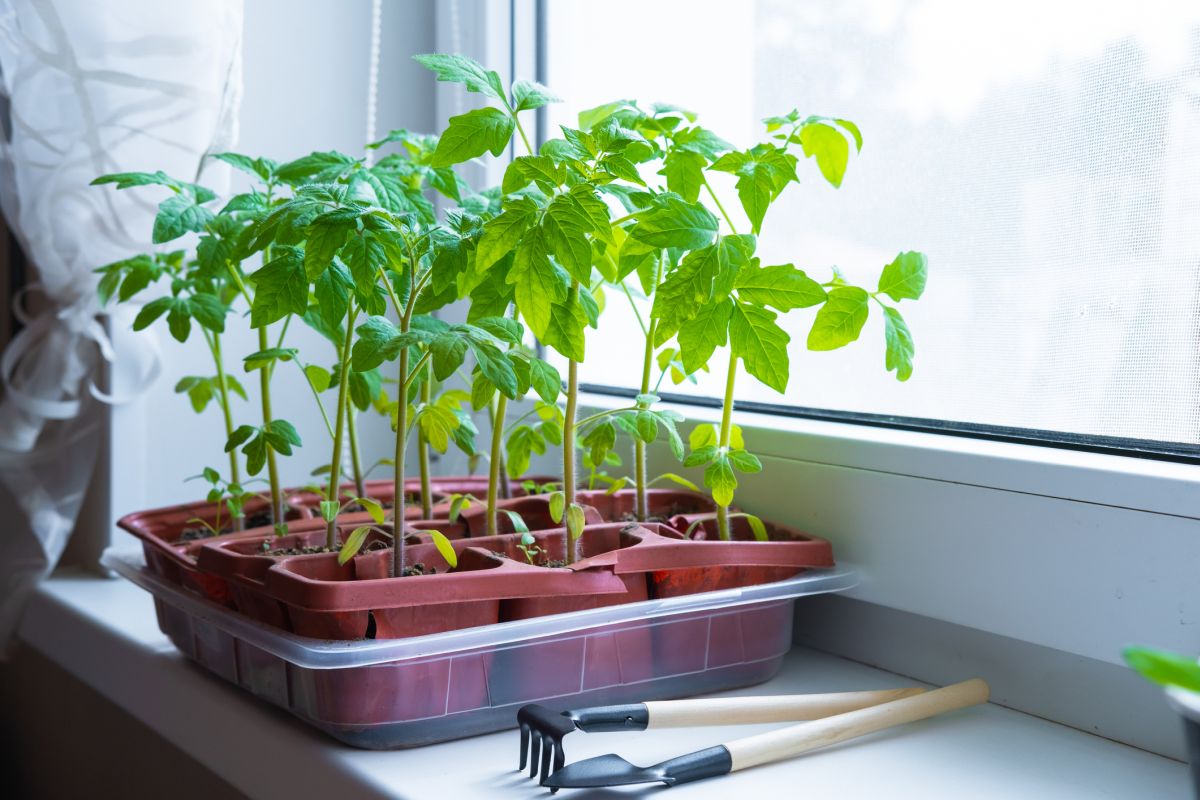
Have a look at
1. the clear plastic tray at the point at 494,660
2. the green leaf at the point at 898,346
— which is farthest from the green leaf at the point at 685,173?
the clear plastic tray at the point at 494,660

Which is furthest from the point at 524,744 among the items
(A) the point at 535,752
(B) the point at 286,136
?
(B) the point at 286,136

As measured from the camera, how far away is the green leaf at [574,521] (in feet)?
2.35

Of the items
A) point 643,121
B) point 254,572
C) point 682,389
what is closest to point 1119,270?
point 643,121

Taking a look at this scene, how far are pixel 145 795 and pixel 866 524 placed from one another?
715 mm

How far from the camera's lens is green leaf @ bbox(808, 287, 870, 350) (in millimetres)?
688

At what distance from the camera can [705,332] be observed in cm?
63

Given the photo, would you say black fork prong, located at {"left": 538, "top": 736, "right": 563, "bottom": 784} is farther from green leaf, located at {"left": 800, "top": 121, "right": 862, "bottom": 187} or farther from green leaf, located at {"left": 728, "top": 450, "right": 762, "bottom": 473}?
green leaf, located at {"left": 800, "top": 121, "right": 862, "bottom": 187}

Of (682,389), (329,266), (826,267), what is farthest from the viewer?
(682,389)

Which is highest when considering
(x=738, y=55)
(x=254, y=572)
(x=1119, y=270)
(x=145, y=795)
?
(x=738, y=55)

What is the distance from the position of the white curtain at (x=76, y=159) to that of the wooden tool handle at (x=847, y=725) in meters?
0.78

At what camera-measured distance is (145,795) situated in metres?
0.95

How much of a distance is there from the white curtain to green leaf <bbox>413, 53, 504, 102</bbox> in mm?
481

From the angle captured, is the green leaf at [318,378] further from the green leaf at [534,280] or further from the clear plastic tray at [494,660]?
the green leaf at [534,280]

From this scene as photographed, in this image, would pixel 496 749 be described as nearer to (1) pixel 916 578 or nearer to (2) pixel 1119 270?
(1) pixel 916 578
